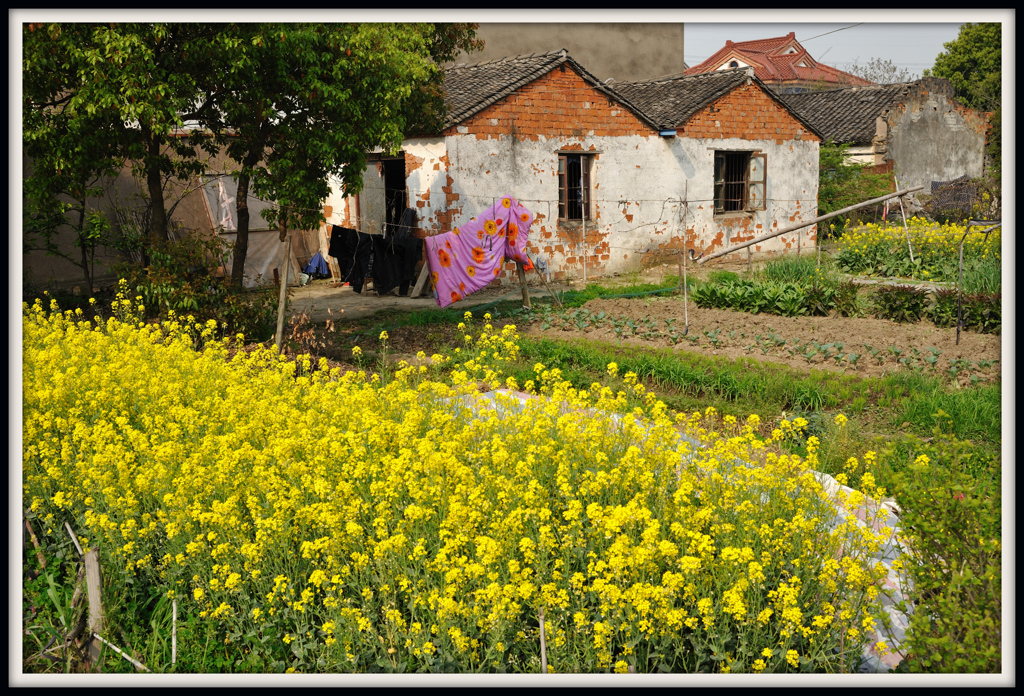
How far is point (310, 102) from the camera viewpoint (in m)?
9.41

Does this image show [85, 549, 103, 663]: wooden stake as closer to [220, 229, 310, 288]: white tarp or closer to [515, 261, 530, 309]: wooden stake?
[515, 261, 530, 309]: wooden stake

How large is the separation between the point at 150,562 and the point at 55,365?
9.01 ft

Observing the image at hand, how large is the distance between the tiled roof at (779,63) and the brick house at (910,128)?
55.8 feet

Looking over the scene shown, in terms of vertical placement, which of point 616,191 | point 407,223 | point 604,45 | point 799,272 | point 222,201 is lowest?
point 799,272

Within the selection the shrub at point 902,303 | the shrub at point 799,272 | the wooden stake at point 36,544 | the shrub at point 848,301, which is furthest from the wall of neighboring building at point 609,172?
the wooden stake at point 36,544

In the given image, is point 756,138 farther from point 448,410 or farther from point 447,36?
point 448,410

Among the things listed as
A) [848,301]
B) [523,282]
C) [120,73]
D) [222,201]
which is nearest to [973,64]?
[848,301]

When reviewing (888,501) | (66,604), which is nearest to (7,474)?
(66,604)

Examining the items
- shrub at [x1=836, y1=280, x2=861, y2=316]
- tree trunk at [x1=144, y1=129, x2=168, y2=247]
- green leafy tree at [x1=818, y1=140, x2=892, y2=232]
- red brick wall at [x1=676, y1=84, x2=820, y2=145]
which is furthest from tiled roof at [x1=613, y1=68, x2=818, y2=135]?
tree trunk at [x1=144, y1=129, x2=168, y2=247]

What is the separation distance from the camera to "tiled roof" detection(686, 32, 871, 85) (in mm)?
41081

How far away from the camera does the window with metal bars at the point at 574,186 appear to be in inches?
635

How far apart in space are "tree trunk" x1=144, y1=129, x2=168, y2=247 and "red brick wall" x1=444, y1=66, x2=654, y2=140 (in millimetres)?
5405

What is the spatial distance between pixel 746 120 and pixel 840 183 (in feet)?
14.5

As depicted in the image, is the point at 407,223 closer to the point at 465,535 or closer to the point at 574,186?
the point at 574,186
